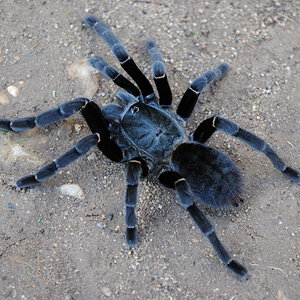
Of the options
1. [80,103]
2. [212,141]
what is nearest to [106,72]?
[80,103]

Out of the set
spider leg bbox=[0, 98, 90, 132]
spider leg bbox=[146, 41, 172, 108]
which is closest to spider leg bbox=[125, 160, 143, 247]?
spider leg bbox=[0, 98, 90, 132]

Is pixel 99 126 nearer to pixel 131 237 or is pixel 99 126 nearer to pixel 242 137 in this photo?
pixel 131 237

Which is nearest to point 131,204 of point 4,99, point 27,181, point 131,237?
point 131,237

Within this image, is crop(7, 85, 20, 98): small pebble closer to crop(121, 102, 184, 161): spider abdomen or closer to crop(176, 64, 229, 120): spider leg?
crop(121, 102, 184, 161): spider abdomen

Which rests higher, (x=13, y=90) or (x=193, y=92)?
(x=193, y=92)

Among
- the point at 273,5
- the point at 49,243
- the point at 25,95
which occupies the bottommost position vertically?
the point at 49,243

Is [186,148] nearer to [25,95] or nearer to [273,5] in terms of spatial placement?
[25,95]

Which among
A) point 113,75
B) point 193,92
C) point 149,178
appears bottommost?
point 149,178
